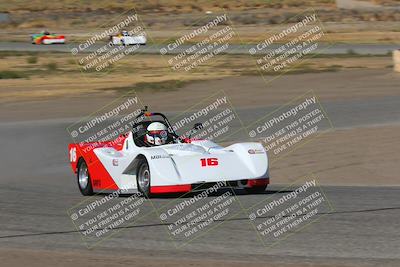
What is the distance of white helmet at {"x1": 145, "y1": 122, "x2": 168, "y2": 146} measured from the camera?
53.2 ft

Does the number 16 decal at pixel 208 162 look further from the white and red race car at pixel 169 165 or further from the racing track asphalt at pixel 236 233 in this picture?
the racing track asphalt at pixel 236 233

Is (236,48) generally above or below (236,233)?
below

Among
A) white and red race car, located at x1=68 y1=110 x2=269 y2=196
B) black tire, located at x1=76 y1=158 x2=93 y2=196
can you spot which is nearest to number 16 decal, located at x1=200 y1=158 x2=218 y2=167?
white and red race car, located at x1=68 y1=110 x2=269 y2=196

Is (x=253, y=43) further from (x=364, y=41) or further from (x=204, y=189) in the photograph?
(x=204, y=189)

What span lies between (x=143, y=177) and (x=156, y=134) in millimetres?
1105

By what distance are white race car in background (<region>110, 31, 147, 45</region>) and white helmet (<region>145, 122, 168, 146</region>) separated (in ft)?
144

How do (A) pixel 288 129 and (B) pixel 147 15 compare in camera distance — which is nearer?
(A) pixel 288 129

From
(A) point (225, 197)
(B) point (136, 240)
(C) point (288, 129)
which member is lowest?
(C) point (288, 129)

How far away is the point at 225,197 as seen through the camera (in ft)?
49.8

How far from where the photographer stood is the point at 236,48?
60250 millimetres

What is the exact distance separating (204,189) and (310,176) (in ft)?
15.3

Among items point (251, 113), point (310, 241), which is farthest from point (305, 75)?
point (310, 241)

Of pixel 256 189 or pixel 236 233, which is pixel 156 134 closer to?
pixel 256 189

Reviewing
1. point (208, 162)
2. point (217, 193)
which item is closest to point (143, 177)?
point (208, 162)
